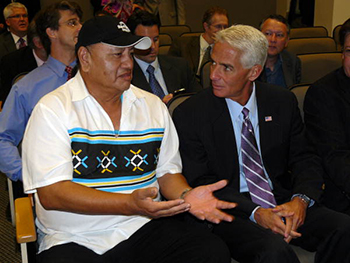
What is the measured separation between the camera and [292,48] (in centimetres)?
441

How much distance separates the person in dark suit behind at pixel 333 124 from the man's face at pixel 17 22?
4.02 m

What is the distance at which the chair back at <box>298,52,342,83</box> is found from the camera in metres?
3.51

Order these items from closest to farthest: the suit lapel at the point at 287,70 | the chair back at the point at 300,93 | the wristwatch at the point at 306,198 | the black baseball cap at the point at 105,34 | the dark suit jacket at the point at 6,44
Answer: the black baseball cap at the point at 105,34, the wristwatch at the point at 306,198, the chair back at the point at 300,93, the suit lapel at the point at 287,70, the dark suit jacket at the point at 6,44

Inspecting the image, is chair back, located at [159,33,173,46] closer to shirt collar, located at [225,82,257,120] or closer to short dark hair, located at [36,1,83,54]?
short dark hair, located at [36,1,83,54]

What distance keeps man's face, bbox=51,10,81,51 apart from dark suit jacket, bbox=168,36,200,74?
1.69m

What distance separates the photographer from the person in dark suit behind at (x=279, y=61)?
351 centimetres

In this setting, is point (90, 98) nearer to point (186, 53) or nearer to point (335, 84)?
point (335, 84)

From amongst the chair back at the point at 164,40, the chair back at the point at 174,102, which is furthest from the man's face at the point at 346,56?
the chair back at the point at 164,40

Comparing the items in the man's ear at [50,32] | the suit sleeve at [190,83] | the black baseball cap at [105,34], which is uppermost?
the black baseball cap at [105,34]

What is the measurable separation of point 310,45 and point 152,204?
3.40m

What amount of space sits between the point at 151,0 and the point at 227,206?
4837mm

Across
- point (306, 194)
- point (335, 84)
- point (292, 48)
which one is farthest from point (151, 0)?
point (306, 194)

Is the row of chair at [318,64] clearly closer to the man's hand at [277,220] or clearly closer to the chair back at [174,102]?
the chair back at [174,102]

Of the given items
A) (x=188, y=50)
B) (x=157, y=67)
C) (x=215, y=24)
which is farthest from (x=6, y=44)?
(x=157, y=67)
